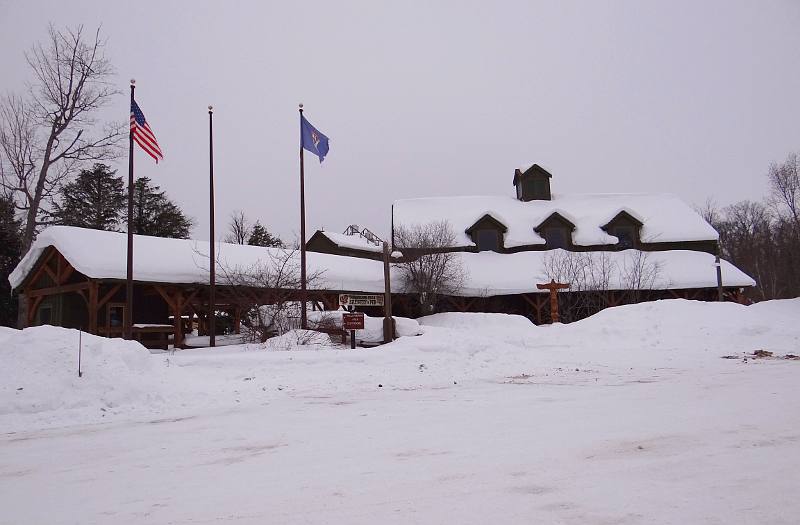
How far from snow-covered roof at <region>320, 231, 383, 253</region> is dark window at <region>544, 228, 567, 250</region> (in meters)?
18.3

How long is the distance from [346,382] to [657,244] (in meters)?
30.4

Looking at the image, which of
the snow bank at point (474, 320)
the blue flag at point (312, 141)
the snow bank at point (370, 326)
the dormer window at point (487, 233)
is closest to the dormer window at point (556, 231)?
the dormer window at point (487, 233)

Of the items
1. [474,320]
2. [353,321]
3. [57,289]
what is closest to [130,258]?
[353,321]

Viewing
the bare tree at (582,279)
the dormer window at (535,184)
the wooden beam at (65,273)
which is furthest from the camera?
the dormer window at (535,184)

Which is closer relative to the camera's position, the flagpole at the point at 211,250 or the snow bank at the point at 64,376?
the snow bank at the point at 64,376

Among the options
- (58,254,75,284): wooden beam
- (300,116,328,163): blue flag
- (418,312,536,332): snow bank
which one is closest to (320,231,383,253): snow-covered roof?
(418,312,536,332): snow bank

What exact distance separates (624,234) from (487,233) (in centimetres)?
899

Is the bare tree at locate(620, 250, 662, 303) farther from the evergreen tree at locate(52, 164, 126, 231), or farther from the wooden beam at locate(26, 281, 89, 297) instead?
the evergreen tree at locate(52, 164, 126, 231)

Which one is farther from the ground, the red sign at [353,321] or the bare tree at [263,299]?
the bare tree at [263,299]

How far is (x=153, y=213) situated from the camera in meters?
46.5

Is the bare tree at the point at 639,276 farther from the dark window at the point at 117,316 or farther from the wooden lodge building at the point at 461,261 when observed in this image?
the dark window at the point at 117,316

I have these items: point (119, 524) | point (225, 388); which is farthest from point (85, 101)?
point (119, 524)

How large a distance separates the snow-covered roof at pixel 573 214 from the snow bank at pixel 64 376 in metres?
26.9

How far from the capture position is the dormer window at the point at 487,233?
121 feet
